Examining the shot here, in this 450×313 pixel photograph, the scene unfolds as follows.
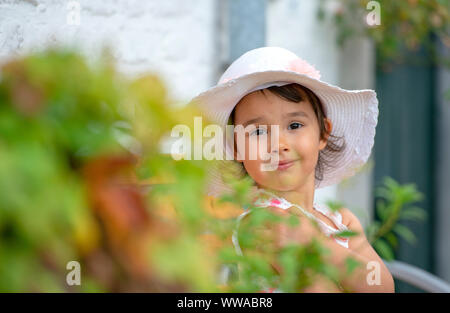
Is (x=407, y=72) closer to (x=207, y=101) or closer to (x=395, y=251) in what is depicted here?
(x=395, y=251)

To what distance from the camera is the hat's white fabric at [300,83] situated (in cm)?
129

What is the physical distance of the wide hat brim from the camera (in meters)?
1.31

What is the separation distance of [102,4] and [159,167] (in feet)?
4.57

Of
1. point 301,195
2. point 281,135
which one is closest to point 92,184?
point 281,135

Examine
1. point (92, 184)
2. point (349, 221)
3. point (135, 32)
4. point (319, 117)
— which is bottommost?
point (92, 184)

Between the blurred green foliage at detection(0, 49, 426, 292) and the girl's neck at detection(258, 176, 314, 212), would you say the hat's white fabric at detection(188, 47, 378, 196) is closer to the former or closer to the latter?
the girl's neck at detection(258, 176, 314, 212)

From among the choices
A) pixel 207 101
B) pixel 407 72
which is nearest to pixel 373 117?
pixel 207 101

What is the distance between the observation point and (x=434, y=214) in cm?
451

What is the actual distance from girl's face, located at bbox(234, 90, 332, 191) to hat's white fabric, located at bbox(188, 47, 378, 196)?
0.05 metres

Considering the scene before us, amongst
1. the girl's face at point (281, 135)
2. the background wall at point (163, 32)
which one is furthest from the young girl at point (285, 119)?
the background wall at point (163, 32)

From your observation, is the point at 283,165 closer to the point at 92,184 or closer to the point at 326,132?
the point at 326,132

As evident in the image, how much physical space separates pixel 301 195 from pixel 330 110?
0.27 m

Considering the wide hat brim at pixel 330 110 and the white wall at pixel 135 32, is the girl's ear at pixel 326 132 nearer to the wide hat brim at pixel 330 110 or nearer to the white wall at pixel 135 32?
the wide hat brim at pixel 330 110

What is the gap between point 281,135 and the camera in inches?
51.8
